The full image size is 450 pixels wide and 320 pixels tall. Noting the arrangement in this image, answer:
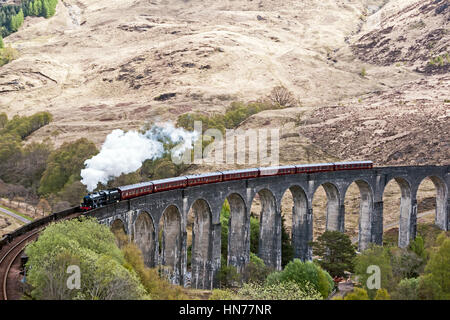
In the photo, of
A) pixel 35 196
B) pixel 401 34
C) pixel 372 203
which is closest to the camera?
pixel 372 203

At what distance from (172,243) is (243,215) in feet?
29.6

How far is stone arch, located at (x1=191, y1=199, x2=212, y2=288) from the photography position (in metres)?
49.4

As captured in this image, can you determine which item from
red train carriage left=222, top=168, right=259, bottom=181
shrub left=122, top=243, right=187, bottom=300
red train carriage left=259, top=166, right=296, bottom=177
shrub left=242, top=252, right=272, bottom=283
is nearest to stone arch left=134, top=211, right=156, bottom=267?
shrub left=122, top=243, right=187, bottom=300

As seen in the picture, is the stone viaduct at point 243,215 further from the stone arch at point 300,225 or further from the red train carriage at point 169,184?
the red train carriage at point 169,184

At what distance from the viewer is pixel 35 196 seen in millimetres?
83000

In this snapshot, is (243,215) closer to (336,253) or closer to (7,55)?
(336,253)

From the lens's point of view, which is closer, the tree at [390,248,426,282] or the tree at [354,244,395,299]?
the tree at [354,244,395,299]

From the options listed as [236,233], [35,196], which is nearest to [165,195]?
[236,233]

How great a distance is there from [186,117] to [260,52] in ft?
179

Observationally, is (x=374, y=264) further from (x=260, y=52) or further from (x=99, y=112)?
(x=260, y=52)

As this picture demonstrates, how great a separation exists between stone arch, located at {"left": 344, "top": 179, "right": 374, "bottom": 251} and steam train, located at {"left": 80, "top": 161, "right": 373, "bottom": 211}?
2.77 m

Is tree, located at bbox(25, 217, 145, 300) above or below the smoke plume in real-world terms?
below

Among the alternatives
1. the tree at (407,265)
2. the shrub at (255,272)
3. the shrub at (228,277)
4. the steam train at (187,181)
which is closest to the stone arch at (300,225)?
the steam train at (187,181)

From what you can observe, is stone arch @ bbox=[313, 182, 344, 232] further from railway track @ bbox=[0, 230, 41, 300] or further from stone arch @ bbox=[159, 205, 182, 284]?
railway track @ bbox=[0, 230, 41, 300]
